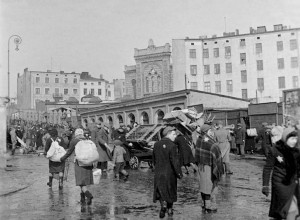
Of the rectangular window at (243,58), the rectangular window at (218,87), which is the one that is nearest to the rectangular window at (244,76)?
the rectangular window at (243,58)

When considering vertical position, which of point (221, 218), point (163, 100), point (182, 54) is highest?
point (182, 54)

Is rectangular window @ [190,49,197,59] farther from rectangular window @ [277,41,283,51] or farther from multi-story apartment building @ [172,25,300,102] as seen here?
rectangular window @ [277,41,283,51]

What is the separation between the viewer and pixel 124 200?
9.98 metres

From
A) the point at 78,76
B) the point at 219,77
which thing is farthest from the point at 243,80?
the point at 78,76

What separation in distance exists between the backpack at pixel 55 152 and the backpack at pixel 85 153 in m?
2.92

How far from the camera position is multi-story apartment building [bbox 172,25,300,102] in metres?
64.1

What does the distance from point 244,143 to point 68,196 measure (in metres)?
16.6

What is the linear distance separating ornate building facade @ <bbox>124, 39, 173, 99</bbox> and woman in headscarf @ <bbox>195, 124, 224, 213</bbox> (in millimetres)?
63596

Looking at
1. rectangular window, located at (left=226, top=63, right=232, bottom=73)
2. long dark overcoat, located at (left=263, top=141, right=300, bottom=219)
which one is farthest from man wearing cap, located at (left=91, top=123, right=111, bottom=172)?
rectangular window, located at (left=226, top=63, right=232, bottom=73)

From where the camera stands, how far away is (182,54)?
67562 mm

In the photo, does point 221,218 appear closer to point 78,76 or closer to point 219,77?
point 219,77

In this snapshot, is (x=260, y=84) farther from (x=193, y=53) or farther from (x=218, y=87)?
(x=193, y=53)

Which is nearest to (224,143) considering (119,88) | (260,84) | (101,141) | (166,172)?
(101,141)

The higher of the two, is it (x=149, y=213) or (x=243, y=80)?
(x=243, y=80)
